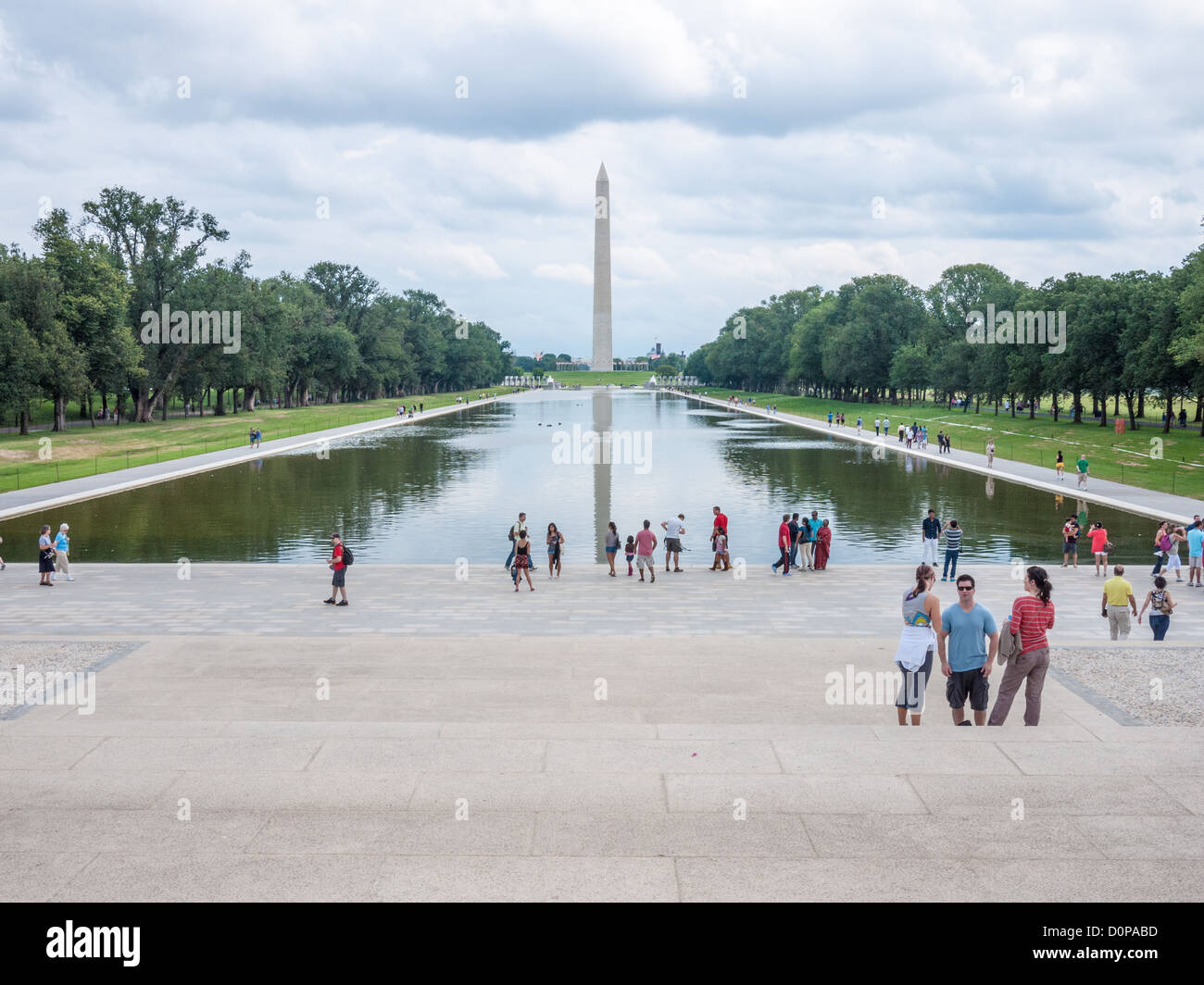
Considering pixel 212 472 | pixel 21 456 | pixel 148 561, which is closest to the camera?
pixel 148 561

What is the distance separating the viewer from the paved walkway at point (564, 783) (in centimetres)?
700

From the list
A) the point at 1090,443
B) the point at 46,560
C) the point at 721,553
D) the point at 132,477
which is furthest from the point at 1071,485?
the point at 132,477

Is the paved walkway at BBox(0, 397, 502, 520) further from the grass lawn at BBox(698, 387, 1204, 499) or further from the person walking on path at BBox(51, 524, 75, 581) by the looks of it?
the grass lawn at BBox(698, 387, 1204, 499)

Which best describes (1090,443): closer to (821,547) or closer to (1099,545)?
(1099,545)

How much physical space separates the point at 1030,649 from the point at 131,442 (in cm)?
6876

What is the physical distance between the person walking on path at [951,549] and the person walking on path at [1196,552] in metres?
4.64

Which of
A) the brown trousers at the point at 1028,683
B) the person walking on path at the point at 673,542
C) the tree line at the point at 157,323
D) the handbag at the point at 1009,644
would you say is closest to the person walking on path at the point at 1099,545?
the person walking on path at the point at 673,542

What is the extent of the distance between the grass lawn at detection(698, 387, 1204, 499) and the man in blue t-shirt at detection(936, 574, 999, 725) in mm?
Result: 33199

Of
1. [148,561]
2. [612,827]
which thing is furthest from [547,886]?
[148,561]

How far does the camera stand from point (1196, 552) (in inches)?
863

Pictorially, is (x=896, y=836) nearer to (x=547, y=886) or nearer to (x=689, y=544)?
(x=547, y=886)

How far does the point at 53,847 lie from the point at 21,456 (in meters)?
57.7

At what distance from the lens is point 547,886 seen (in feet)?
22.4

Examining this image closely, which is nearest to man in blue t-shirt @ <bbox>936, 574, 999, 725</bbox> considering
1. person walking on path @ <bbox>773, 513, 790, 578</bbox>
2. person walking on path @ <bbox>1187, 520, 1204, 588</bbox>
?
person walking on path @ <bbox>773, 513, 790, 578</bbox>
